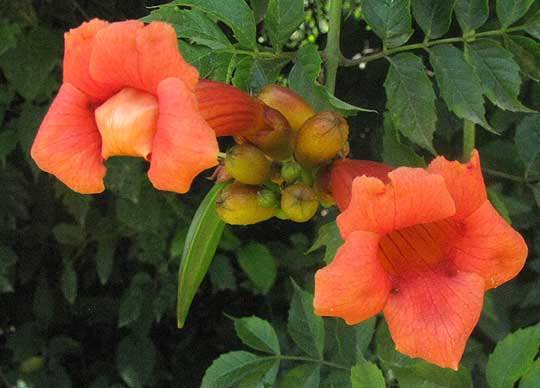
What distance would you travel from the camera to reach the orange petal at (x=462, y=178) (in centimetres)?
104

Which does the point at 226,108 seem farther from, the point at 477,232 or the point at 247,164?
the point at 477,232

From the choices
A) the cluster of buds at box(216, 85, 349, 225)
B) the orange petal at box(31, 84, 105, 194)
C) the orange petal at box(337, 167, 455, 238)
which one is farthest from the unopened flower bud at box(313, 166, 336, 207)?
the orange petal at box(31, 84, 105, 194)

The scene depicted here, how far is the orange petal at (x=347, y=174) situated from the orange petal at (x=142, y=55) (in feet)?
0.99

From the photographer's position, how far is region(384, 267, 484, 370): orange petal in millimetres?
1060

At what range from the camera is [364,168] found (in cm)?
121

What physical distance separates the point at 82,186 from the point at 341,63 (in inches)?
19.8

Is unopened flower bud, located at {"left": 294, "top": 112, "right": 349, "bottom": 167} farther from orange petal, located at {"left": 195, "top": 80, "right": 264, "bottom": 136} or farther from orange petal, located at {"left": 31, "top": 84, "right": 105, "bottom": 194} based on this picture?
orange petal, located at {"left": 31, "top": 84, "right": 105, "bottom": 194}

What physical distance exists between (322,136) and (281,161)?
0.41 feet

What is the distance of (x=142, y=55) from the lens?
1.00 metres

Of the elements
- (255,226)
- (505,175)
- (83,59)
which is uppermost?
(83,59)

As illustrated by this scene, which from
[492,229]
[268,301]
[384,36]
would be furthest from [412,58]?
[268,301]

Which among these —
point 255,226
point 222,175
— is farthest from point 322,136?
point 255,226

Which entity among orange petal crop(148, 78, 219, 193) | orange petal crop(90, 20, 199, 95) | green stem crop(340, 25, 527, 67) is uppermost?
orange petal crop(90, 20, 199, 95)

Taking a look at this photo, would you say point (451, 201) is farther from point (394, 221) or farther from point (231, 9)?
point (231, 9)
